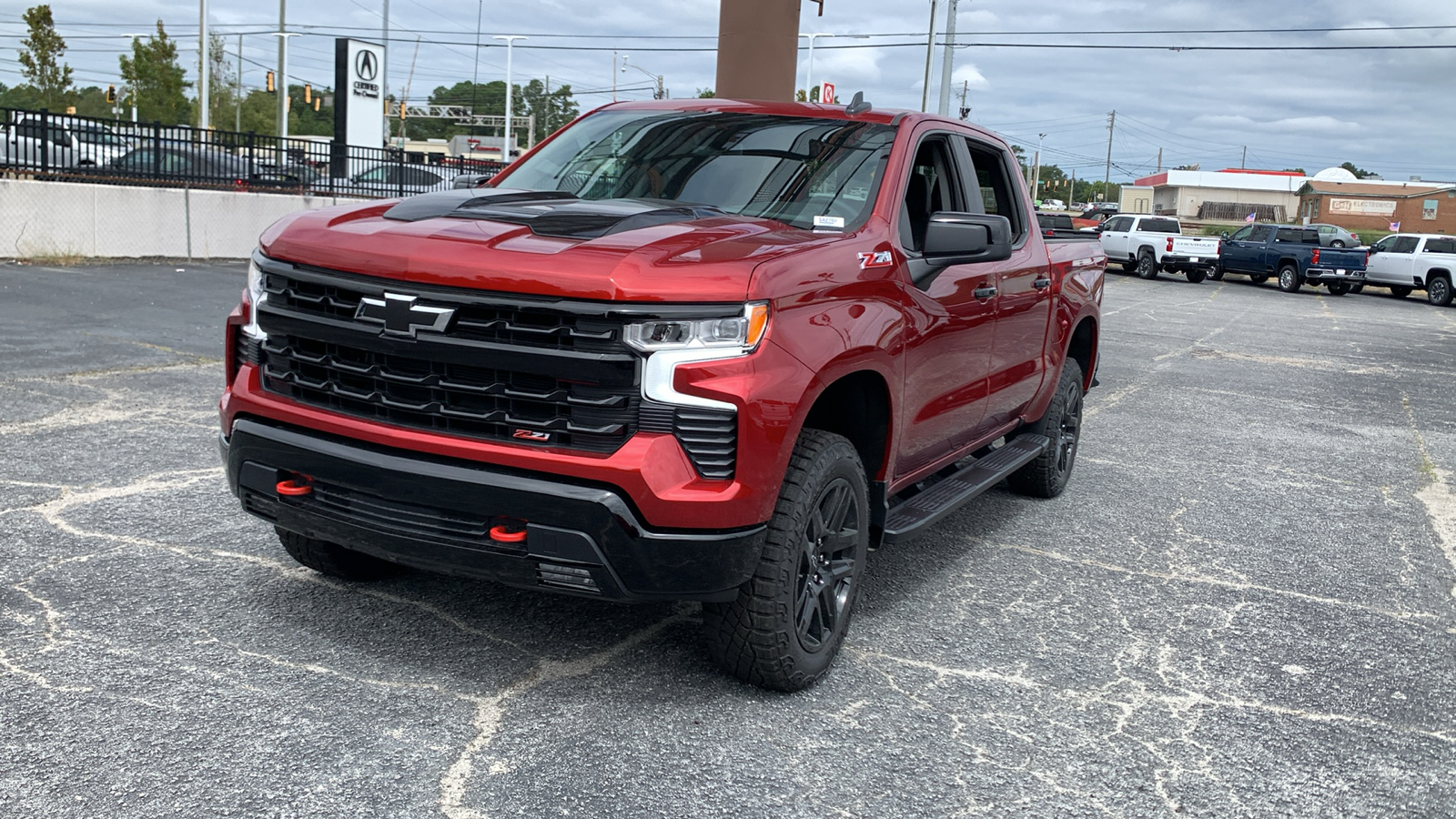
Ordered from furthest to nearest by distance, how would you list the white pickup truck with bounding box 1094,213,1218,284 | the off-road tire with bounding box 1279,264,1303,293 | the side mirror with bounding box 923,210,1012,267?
1. the white pickup truck with bounding box 1094,213,1218,284
2. the off-road tire with bounding box 1279,264,1303,293
3. the side mirror with bounding box 923,210,1012,267

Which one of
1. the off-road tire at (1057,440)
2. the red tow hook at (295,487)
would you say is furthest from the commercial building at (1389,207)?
the red tow hook at (295,487)

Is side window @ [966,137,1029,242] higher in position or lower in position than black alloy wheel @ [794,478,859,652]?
higher

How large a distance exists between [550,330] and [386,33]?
55.4 metres

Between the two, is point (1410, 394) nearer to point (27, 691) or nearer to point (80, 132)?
point (27, 691)

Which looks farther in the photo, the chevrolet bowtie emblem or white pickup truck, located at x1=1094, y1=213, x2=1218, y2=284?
white pickup truck, located at x1=1094, y1=213, x2=1218, y2=284

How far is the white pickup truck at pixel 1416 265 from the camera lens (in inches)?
1225

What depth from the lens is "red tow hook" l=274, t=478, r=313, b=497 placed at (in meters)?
3.63

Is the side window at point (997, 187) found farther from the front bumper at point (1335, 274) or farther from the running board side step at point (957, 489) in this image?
the front bumper at point (1335, 274)

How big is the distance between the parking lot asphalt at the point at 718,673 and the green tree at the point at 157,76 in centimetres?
5623

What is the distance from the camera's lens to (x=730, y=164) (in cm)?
463

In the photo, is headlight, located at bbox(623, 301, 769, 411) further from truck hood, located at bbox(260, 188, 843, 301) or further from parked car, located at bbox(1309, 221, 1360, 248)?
parked car, located at bbox(1309, 221, 1360, 248)

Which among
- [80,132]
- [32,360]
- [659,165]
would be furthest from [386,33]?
[659,165]

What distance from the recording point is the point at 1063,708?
12.9 ft

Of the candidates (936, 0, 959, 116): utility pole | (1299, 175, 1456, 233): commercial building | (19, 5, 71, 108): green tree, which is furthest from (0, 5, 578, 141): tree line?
(1299, 175, 1456, 233): commercial building
